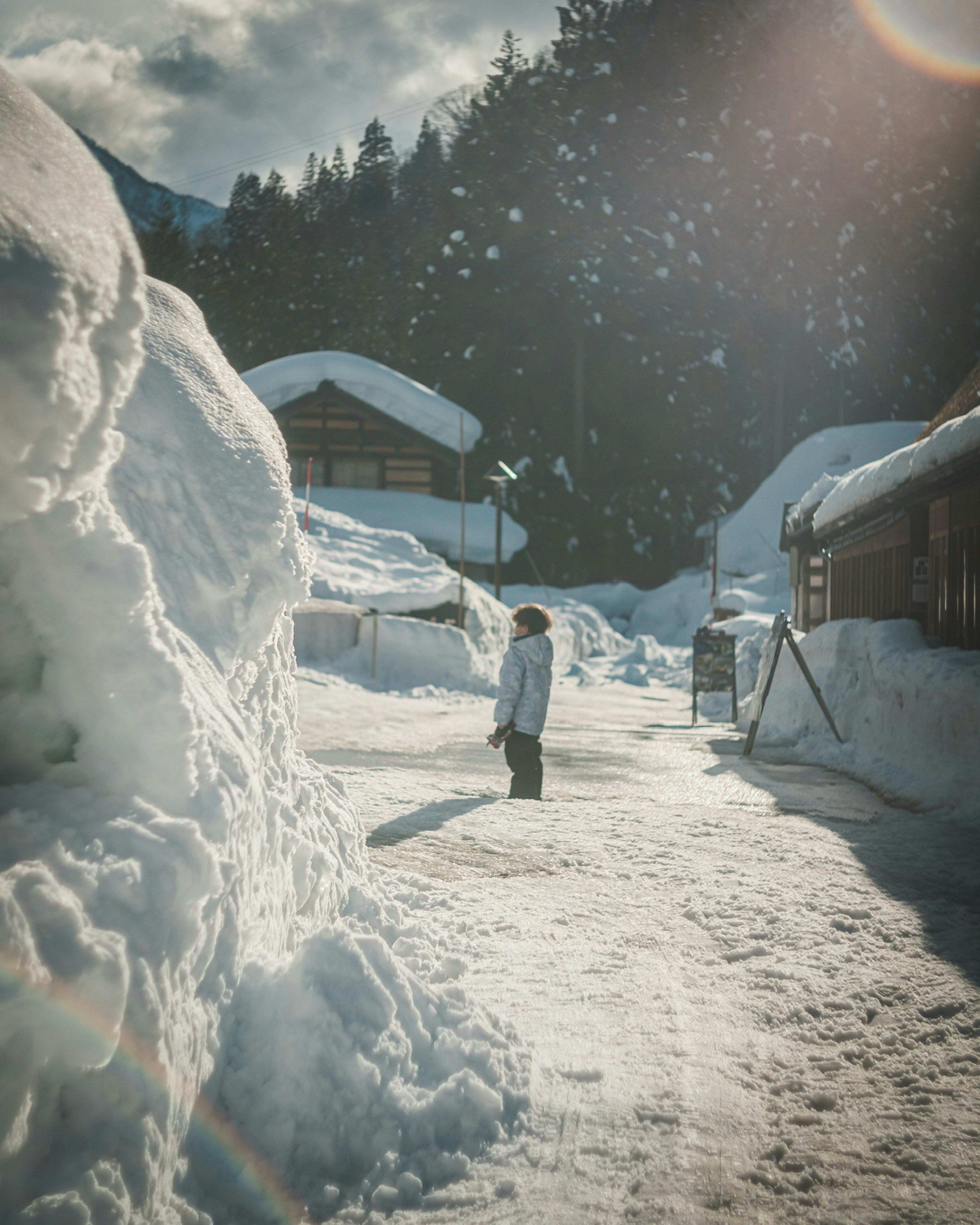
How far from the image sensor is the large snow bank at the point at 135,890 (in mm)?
1192

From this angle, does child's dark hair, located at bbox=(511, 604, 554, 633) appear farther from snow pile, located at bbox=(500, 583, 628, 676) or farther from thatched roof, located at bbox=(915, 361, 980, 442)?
snow pile, located at bbox=(500, 583, 628, 676)

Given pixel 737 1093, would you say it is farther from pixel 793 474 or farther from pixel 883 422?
pixel 883 422

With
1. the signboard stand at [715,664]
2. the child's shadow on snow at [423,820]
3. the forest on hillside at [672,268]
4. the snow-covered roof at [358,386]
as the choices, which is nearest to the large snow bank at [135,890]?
the child's shadow on snow at [423,820]

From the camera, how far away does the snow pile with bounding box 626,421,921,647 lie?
88.7ft

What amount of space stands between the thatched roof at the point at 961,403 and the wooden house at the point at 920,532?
0.03 meters

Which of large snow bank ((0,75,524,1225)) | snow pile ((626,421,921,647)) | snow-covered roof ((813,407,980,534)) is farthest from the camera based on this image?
snow pile ((626,421,921,647))

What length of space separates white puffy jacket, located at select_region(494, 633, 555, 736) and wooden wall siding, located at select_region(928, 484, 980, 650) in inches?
123

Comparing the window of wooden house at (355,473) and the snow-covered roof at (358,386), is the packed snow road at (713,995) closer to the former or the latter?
the snow-covered roof at (358,386)

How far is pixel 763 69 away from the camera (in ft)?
116

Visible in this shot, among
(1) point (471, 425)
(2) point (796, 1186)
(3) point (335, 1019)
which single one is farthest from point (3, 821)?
(1) point (471, 425)

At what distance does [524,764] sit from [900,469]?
3.91 m

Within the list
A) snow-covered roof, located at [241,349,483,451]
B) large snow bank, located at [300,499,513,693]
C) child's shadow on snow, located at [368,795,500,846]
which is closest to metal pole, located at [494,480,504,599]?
large snow bank, located at [300,499,513,693]

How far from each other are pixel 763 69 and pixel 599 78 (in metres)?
6.66

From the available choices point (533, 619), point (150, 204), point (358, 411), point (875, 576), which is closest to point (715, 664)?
point (875, 576)
